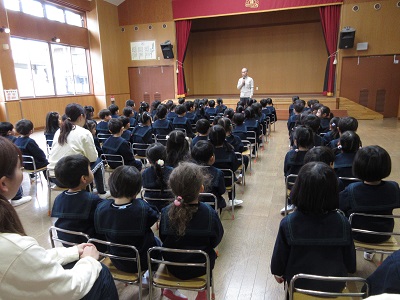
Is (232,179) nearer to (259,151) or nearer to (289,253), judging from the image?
(289,253)

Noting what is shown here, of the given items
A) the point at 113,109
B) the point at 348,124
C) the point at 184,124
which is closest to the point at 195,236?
the point at 348,124

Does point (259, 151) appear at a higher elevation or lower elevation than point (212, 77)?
lower

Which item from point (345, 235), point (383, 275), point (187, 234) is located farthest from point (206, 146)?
point (383, 275)

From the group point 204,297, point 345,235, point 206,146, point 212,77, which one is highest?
point 212,77

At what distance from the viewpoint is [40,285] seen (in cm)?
87

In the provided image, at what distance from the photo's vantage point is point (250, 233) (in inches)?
102

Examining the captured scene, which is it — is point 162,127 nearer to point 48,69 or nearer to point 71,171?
point 71,171

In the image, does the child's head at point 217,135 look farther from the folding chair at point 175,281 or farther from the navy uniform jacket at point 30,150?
the navy uniform jacket at point 30,150

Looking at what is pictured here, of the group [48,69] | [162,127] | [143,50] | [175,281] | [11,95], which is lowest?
[175,281]

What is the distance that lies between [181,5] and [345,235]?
33.6ft

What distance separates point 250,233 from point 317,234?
1353 millimetres

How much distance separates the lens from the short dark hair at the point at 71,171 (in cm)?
182

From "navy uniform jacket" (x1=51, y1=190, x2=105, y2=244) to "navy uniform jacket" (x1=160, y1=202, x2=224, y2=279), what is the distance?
1.65 feet

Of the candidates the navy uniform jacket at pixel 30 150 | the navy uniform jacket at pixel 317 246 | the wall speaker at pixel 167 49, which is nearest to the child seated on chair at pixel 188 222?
the navy uniform jacket at pixel 317 246
